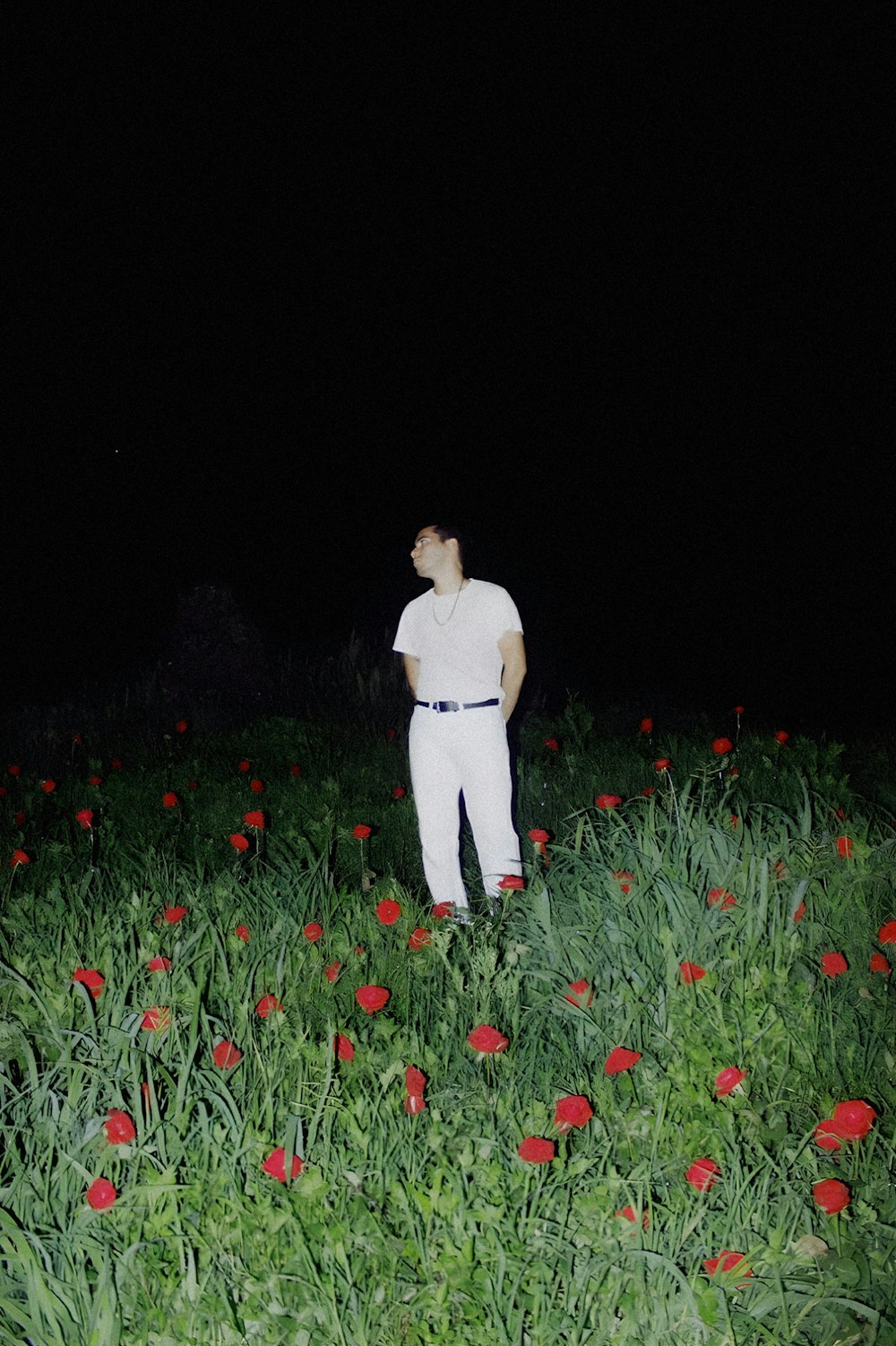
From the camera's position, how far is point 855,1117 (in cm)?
182

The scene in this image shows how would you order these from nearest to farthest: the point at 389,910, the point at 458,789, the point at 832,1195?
the point at 832,1195
the point at 389,910
the point at 458,789

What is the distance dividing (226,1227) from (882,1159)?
1.46 meters

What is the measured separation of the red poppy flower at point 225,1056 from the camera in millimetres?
2047

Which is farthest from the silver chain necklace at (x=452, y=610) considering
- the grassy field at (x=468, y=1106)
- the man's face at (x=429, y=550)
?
the grassy field at (x=468, y=1106)

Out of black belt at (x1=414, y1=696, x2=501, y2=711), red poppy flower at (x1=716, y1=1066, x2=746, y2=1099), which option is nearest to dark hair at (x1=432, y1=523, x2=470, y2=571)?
black belt at (x1=414, y1=696, x2=501, y2=711)

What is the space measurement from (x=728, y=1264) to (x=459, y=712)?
2368 millimetres

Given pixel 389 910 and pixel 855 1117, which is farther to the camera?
pixel 389 910

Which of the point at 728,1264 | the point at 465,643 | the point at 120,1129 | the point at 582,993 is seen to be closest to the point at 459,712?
the point at 465,643

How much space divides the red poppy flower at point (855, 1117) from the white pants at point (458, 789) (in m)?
2.08

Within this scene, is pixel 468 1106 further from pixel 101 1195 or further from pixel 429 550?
pixel 429 550

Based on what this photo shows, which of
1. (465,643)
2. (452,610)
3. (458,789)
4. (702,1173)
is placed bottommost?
(702,1173)

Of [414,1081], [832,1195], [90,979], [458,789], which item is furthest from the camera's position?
[458,789]

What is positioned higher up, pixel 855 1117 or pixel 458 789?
pixel 458 789

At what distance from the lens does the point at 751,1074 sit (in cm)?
238
